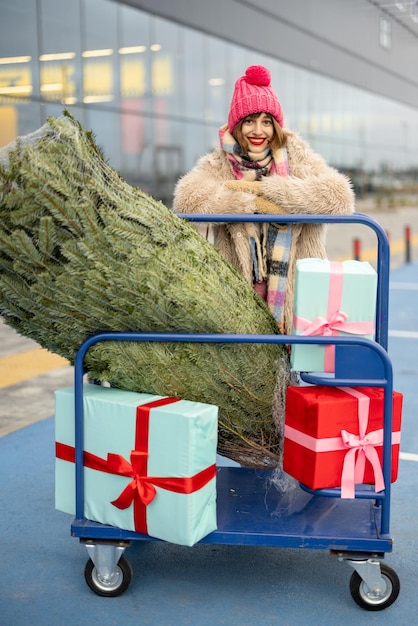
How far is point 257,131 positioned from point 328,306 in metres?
1.09

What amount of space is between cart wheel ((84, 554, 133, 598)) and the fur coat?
1.25 m

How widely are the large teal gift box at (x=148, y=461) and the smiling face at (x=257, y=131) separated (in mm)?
1335

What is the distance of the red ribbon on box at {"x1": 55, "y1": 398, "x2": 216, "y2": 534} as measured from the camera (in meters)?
Result: 2.87

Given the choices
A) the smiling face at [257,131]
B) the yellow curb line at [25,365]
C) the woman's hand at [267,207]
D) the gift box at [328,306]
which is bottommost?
the yellow curb line at [25,365]

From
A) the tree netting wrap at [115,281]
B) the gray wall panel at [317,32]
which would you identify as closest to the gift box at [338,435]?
the tree netting wrap at [115,281]

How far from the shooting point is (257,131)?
11.9 ft

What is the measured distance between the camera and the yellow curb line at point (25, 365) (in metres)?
6.65

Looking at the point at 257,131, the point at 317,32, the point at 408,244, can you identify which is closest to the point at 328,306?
the point at 257,131

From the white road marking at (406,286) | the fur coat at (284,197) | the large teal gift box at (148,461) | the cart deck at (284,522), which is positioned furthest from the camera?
the white road marking at (406,286)

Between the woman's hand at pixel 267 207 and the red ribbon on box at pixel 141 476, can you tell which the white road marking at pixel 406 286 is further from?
the red ribbon on box at pixel 141 476

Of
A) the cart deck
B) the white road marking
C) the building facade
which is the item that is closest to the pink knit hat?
the cart deck

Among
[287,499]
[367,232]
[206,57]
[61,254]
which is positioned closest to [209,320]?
[61,254]

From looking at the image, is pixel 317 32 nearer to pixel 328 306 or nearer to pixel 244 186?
pixel 244 186

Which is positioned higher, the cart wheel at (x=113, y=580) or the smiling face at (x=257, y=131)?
the smiling face at (x=257, y=131)
